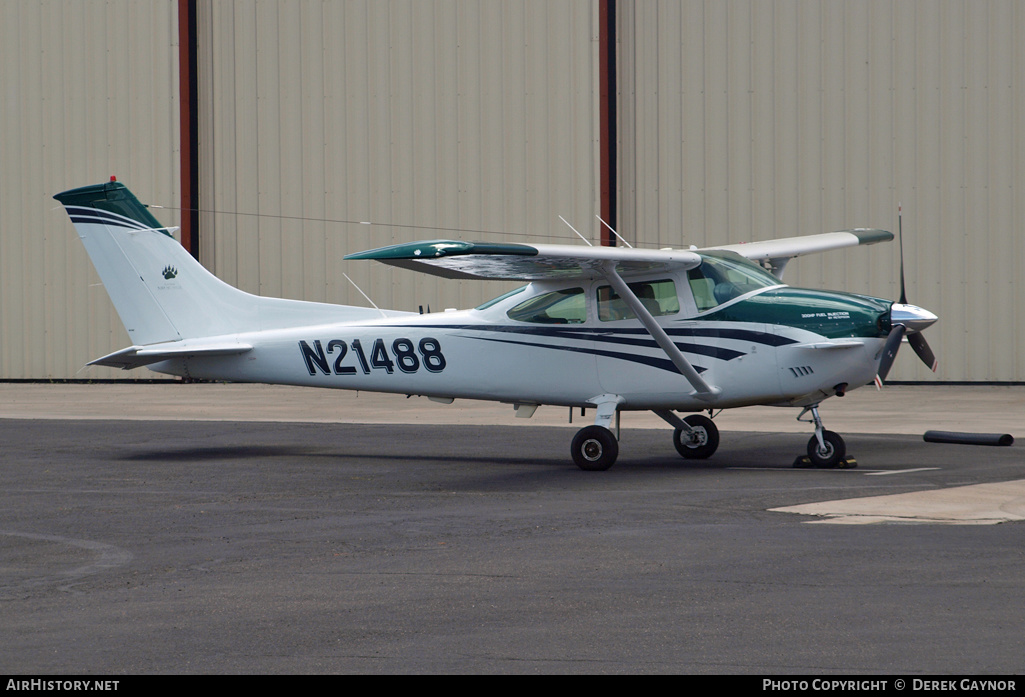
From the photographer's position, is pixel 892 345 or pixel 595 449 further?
pixel 595 449

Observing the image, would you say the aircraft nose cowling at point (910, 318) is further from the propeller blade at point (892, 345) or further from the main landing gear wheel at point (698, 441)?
the main landing gear wheel at point (698, 441)

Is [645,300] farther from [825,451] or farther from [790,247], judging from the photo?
[790,247]

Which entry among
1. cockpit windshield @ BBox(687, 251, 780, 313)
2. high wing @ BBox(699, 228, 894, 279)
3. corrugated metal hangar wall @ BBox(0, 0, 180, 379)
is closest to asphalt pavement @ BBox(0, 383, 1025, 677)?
cockpit windshield @ BBox(687, 251, 780, 313)

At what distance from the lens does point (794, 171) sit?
24984 mm

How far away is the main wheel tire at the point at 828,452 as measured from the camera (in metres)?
12.6

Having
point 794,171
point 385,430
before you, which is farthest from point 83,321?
point 794,171

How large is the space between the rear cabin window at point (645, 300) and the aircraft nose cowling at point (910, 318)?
215cm

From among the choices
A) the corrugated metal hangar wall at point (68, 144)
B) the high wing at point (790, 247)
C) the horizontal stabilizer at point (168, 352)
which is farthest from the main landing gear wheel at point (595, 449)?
the corrugated metal hangar wall at point (68, 144)

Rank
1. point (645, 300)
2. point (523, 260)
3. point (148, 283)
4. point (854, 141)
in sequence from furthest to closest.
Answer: point (854, 141)
point (148, 283)
point (645, 300)
point (523, 260)

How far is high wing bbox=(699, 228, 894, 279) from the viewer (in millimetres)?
15156

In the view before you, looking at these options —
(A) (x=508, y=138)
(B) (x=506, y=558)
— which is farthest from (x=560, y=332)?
(A) (x=508, y=138)

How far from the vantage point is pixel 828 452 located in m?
12.6

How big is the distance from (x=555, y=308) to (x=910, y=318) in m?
3.62

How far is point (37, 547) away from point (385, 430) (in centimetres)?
943
